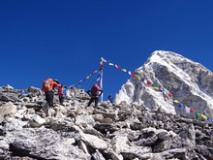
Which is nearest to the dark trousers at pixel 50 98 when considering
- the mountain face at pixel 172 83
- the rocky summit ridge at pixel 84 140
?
the rocky summit ridge at pixel 84 140

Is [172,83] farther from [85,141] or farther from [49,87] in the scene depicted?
[85,141]

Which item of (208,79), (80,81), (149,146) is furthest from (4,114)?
(208,79)

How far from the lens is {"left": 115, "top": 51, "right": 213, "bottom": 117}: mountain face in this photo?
10212cm

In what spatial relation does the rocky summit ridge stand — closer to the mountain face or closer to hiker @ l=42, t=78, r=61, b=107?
hiker @ l=42, t=78, r=61, b=107

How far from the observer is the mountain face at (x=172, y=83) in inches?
4021

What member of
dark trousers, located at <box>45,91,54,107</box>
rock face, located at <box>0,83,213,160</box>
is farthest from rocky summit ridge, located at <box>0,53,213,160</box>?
dark trousers, located at <box>45,91,54,107</box>

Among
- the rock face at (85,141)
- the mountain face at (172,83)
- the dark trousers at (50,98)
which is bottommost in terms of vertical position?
the rock face at (85,141)

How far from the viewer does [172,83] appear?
11506 centimetres

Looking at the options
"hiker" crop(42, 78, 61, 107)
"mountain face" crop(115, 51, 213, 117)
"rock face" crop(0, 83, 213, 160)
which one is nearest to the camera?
"rock face" crop(0, 83, 213, 160)

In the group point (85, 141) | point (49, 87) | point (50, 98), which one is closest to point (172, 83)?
point (49, 87)

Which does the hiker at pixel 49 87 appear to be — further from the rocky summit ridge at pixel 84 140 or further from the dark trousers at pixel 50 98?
the rocky summit ridge at pixel 84 140

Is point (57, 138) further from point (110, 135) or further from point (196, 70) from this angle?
point (196, 70)

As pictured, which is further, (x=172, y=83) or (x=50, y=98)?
(x=172, y=83)

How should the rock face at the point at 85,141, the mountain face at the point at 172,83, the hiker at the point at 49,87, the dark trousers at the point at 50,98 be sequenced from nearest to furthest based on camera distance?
the rock face at the point at 85,141 → the dark trousers at the point at 50,98 → the hiker at the point at 49,87 → the mountain face at the point at 172,83
